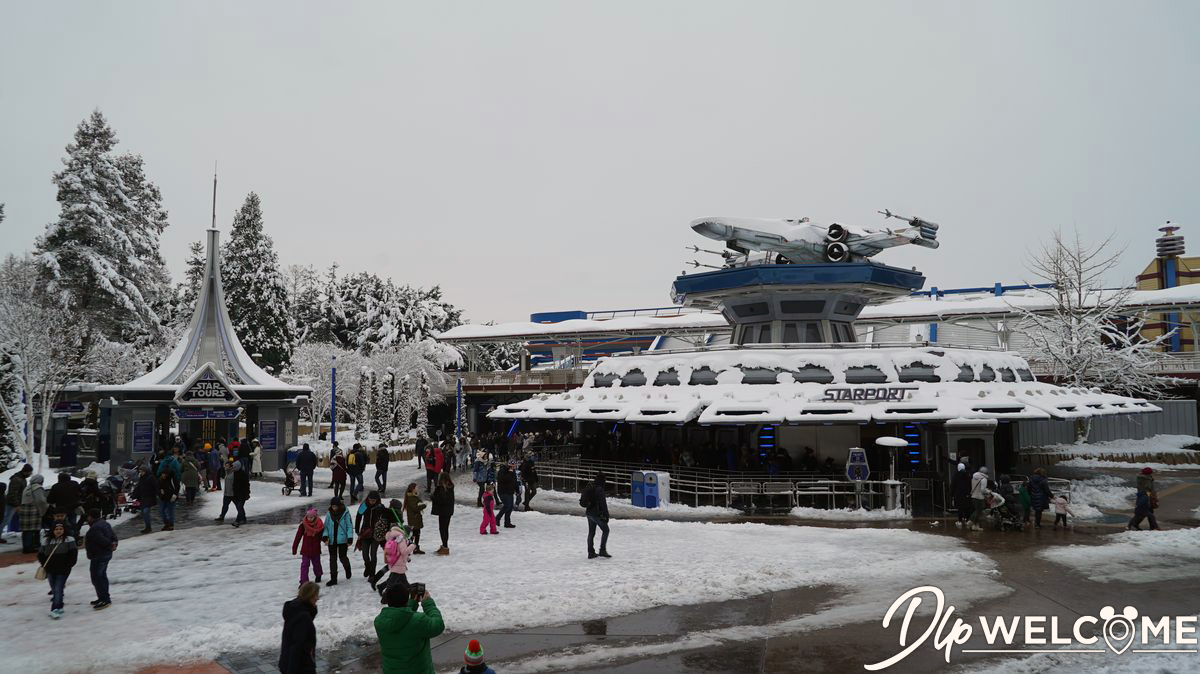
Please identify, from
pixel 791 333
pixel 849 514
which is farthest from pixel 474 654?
pixel 791 333

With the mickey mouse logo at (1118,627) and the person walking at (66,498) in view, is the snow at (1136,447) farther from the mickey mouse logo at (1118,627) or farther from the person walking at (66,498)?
the person walking at (66,498)

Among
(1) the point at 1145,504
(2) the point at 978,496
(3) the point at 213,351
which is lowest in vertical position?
(1) the point at 1145,504

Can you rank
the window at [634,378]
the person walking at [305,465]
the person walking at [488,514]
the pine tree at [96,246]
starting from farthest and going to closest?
the pine tree at [96,246] → the window at [634,378] → the person walking at [305,465] → the person walking at [488,514]

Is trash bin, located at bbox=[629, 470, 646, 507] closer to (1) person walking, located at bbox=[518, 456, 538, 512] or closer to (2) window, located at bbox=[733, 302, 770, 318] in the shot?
(1) person walking, located at bbox=[518, 456, 538, 512]

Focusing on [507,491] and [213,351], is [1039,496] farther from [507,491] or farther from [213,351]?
[213,351]

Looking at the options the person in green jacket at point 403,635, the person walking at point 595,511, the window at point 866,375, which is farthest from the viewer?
the window at point 866,375

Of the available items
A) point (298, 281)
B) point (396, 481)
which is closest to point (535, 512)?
point (396, 481)

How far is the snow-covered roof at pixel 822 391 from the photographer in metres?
25.0

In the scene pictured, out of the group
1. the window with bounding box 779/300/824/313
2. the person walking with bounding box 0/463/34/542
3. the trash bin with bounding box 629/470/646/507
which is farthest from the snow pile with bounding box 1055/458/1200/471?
the person walking with bounding box 0/463/34/542

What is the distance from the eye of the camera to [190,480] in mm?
23062

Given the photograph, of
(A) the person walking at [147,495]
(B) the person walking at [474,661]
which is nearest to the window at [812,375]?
(A) the person walking at [147,495]

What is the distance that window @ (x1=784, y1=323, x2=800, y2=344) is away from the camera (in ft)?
112

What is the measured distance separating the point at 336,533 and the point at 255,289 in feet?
192

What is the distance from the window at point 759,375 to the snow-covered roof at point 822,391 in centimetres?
4
